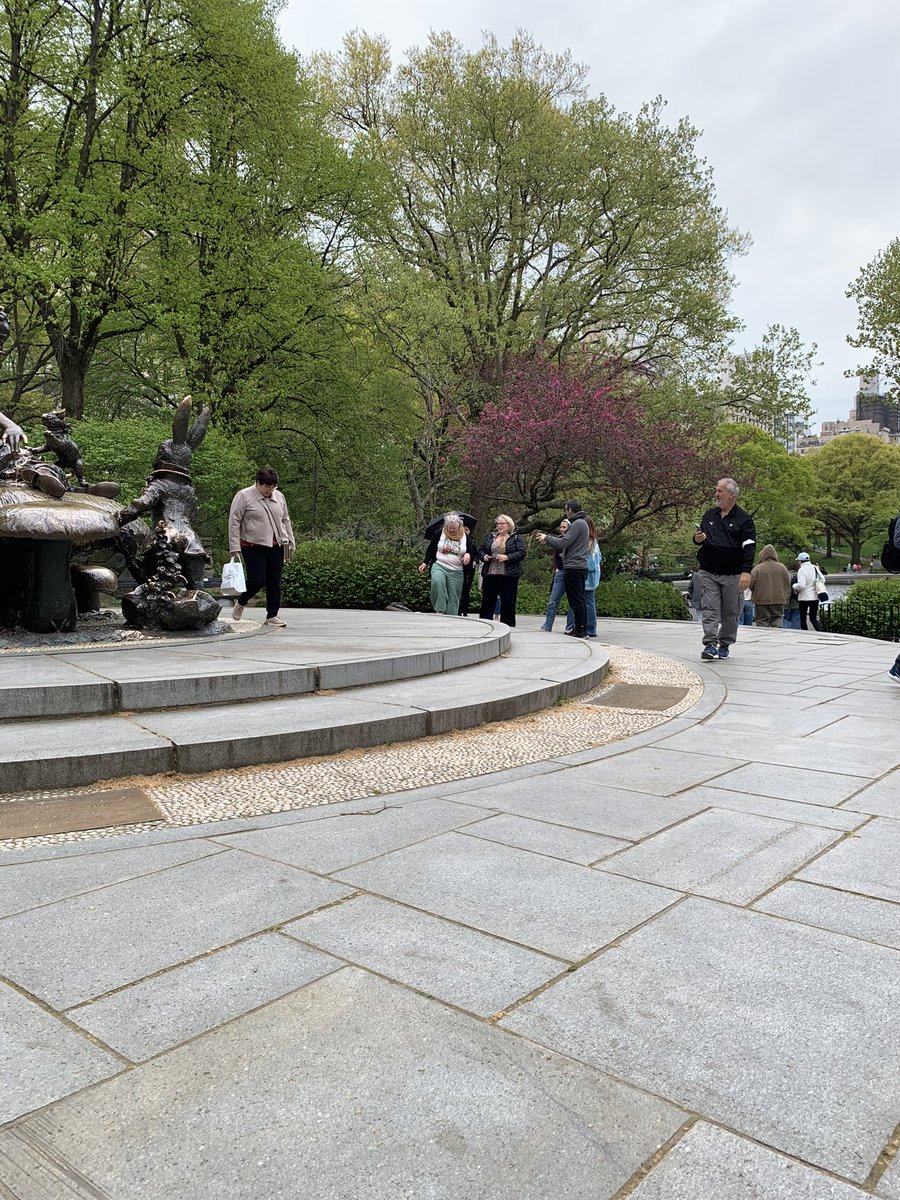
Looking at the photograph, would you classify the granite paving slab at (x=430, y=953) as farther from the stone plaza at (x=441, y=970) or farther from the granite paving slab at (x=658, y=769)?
the granite paving slab at (x=658, y=769)

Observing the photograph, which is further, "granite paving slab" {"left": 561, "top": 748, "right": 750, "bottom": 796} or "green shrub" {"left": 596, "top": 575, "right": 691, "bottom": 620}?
"green shrub" {"left": 596, "top": 575, "right": 691, "bottom": 620}

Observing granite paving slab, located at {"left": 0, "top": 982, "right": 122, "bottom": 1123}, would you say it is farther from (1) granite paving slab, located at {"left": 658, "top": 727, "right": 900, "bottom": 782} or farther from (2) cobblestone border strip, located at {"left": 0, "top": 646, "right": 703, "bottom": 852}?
(1) granite paving slab, located at {"left": 658, "top": 727, "right": 900, "bottom": 782}

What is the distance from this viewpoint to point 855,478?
58.3m

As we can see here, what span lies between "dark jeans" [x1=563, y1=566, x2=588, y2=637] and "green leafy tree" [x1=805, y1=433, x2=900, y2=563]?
50178 mm

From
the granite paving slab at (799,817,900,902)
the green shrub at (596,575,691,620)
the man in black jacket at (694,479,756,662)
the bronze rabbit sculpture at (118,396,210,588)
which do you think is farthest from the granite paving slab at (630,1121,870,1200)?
the green shrub at (596,575,691,620)

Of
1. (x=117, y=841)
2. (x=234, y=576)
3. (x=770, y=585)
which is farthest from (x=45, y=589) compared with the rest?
(x=770, y=585)

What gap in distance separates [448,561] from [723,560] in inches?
142

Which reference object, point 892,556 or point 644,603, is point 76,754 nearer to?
point 892,556

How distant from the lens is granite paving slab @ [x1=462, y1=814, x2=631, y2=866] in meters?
3.38

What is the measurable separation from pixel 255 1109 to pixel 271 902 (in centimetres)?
109

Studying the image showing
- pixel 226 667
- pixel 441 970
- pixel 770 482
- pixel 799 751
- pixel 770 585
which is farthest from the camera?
pixel 770 482

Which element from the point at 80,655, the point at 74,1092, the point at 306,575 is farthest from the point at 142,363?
the point at 74,1092

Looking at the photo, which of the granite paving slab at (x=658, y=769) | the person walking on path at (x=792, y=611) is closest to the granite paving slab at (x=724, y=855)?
the granite paving slab at (x=658, y=769)

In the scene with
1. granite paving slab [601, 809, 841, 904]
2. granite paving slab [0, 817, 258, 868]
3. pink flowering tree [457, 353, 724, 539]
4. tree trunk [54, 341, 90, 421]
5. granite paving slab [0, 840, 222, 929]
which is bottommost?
granite paving slab [0, 817, 258, 868]
